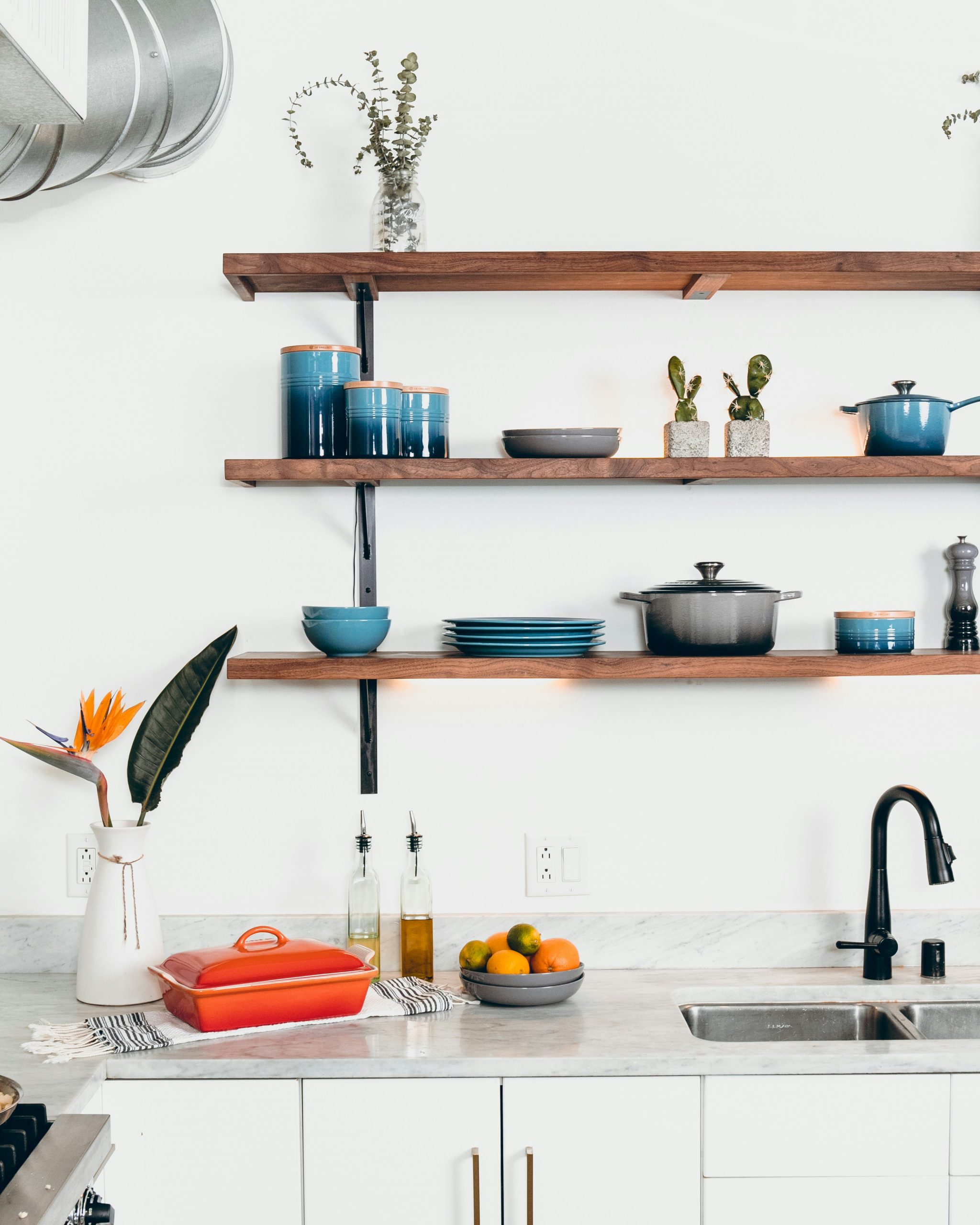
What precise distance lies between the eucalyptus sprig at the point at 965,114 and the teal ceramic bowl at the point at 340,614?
1393 mm

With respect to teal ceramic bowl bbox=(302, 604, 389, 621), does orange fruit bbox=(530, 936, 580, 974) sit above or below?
below

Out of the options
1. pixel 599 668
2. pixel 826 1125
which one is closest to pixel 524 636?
pixel 599 668

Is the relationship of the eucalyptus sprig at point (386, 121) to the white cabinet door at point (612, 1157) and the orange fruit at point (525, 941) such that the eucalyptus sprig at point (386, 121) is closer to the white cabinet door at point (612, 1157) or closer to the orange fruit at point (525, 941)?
the orange fruit at point (525, 941)

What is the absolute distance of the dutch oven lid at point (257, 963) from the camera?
5.90 ft

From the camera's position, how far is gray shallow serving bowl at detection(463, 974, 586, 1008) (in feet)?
6.25

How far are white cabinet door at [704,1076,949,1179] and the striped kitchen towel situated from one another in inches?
18.6

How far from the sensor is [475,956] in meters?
1.95

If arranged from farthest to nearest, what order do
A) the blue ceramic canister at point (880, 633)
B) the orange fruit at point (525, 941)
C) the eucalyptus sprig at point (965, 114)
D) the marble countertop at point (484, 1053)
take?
the eucalyptus sprig at point (965, 114) → the blue ceramic canister at point (880, 633) → the orange fruit at point (525, 941) → the marble countertop at point (484, 1053)

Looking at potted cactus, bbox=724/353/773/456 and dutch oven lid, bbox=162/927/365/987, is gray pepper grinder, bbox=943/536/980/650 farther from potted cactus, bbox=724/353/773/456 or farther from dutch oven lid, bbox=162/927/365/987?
dutch oven lid, bbox=162/927/365/987

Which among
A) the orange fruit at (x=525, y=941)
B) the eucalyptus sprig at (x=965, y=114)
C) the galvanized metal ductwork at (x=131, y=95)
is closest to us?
the galvanized metal ductwork at (x=131, y=95)

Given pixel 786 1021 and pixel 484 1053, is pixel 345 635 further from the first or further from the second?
pixel 786 1021

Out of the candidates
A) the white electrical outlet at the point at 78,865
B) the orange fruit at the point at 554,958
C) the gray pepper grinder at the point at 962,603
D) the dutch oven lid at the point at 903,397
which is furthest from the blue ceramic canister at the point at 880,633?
the white electrical outlet at the point at 78,865

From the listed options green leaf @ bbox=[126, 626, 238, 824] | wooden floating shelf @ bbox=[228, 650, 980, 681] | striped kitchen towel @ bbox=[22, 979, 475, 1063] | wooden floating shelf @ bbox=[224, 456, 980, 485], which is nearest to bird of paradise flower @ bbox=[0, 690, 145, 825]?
green leaf @ bbox=[126, 626, 238, 824]

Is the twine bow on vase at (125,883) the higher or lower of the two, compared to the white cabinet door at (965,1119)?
higher
